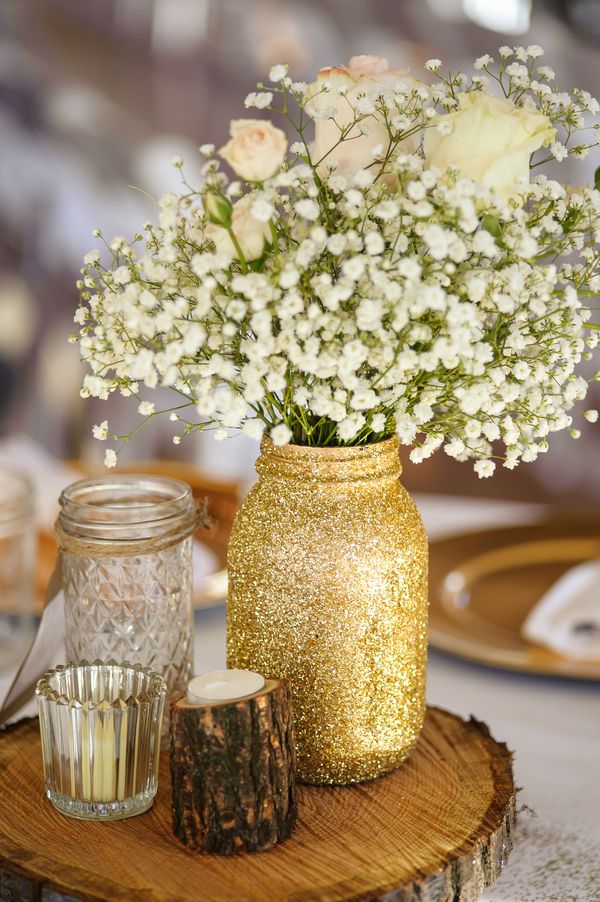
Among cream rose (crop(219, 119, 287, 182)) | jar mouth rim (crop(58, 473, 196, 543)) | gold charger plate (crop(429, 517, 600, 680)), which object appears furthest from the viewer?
gold charger plate (crop(429, 517, 600, 680))

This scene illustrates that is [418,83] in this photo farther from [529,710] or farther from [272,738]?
[529,710]

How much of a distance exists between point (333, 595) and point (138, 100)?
2.19m

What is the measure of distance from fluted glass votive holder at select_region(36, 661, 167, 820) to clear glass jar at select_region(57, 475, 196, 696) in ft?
0.24

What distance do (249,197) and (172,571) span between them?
39cm

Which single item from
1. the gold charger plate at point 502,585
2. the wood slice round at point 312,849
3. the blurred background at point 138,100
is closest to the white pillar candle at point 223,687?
the wood slice round at point 312,849

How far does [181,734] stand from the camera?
86cm

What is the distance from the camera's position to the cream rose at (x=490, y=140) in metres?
0.81

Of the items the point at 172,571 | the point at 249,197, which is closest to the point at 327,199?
the point at 249,197

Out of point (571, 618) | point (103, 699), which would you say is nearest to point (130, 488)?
point (103, 699)

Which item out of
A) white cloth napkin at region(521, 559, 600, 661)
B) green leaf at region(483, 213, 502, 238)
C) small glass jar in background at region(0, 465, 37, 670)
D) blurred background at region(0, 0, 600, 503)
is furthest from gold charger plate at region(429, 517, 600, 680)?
blurred background at region(0, 0, 600, 503)

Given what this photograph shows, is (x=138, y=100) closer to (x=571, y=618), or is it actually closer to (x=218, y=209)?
(x=571, y=618)

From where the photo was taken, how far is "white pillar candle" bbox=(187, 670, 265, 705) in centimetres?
86

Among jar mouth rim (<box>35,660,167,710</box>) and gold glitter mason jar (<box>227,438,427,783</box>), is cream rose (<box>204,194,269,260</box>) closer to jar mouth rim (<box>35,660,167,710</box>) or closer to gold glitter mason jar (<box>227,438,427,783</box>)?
gold glitter mason jar (<box>227,438,427,783</box>)

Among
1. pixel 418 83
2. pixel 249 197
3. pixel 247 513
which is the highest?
pixel 418 83
